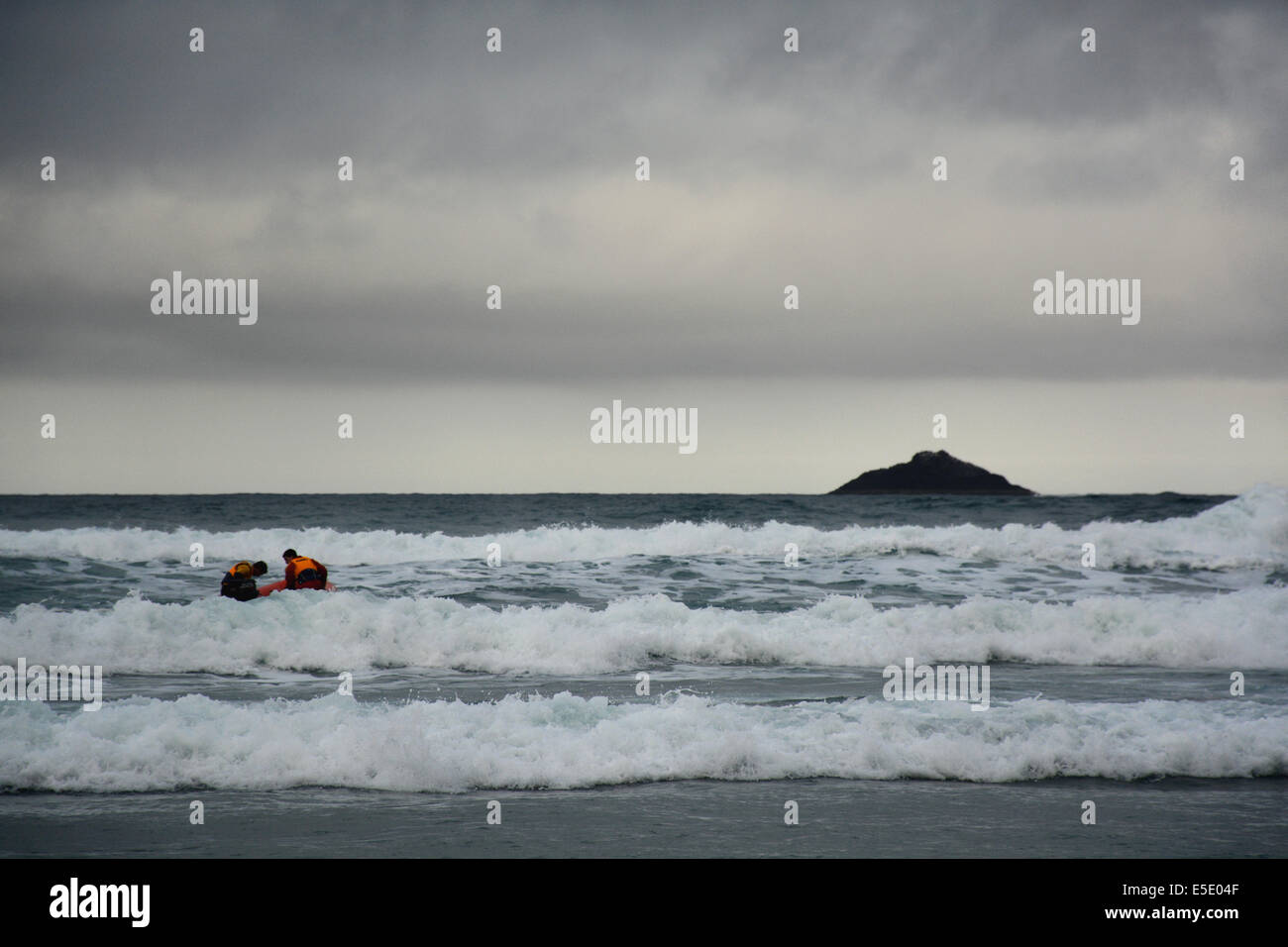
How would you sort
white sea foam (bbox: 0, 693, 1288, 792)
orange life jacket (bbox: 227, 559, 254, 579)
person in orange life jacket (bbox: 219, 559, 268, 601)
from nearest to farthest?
1. white sea foam (bbox: 0, 693, 1288, 792)
2. person in orange life jacket (bbox: 219, 559, 268, 601)
3. orange life jacket (bbox: 227, 559, 254, 579)

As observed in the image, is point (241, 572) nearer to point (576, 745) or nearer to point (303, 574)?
point (303, 574)

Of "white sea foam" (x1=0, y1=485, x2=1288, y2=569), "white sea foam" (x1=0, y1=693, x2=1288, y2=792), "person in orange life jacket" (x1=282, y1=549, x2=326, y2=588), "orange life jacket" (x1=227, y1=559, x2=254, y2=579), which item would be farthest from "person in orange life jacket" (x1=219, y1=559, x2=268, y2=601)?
"white sea foam" (x1=0, y1=485, x2=1288, y2=569)

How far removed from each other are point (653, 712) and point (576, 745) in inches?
41.2

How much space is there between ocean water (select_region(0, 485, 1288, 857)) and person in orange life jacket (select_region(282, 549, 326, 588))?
2.61 feet

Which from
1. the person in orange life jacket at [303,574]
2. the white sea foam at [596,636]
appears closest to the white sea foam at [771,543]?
the person in orange life jacket at [303,574]

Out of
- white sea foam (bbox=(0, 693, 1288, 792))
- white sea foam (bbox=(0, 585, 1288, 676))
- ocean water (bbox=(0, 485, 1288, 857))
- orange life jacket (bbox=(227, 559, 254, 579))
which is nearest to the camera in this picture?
ocean water (bbox=(0, 485, 1288, 857))

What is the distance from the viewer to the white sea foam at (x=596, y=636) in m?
16.1

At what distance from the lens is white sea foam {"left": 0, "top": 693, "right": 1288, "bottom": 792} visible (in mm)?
9094

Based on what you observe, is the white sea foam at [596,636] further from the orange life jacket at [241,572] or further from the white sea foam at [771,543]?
the white sea foam at [771,543]

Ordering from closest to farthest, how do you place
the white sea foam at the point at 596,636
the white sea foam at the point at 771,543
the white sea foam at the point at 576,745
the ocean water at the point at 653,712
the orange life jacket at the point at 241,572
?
the ocean water at the point at 653,712, the white sea foam at the point at 576,745, the white sea foam at the point at 596,636, the orange life jacket at the point at 241,572, the white sea foam at the point at 771,543

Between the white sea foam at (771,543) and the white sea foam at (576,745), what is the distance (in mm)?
18972

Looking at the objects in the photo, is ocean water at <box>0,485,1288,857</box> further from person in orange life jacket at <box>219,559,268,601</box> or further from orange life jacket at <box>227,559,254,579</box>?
orange life jacket at <box>227,559,254,579</box>

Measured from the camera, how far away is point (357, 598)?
1809 centimetres
